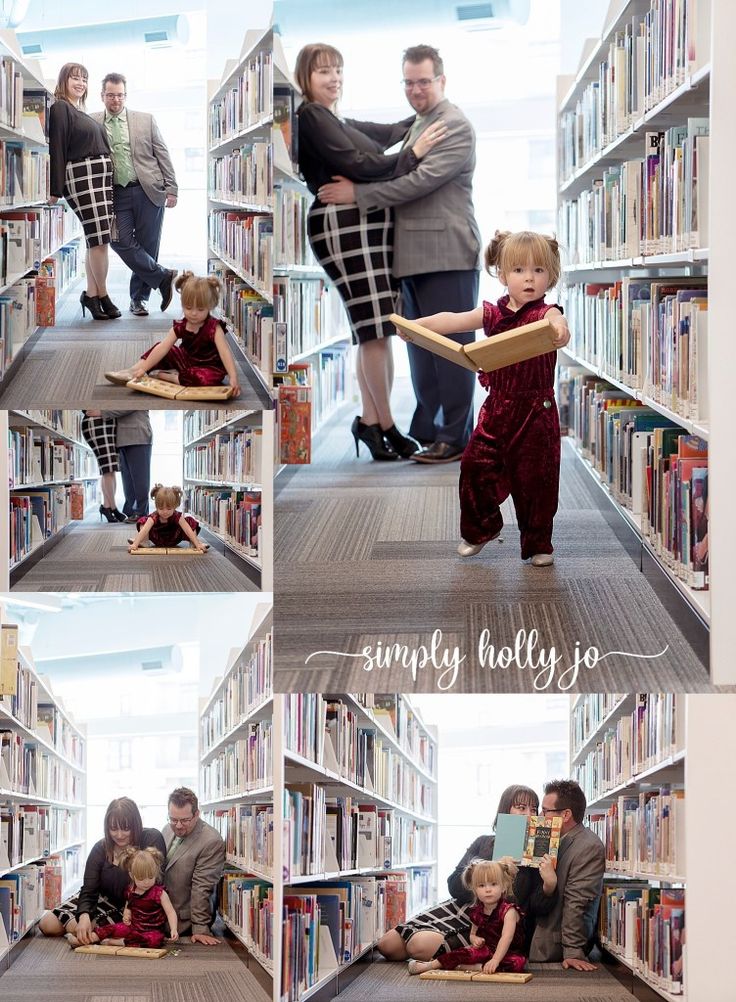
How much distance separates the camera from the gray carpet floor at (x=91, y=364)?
2.24m

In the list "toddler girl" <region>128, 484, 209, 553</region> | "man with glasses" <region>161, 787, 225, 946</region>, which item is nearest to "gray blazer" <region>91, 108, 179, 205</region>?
"toddler girl" <region>128, 484, 209, 553</region>

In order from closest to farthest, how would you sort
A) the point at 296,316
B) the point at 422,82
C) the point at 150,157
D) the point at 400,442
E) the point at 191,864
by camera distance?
the point at 150,157 < the point at 191,864 < the point at 422,82 < the point at 400,442 < the point at 296,316

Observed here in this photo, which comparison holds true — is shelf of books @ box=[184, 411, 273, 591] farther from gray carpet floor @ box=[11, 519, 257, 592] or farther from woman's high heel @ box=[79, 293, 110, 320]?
woman's high heel @ box=[79, 293, 110, 320]

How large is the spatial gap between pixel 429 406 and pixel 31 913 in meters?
1.77

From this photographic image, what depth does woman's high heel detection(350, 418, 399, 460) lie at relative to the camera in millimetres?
3387

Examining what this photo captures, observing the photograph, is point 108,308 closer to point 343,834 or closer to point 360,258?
point 360,258

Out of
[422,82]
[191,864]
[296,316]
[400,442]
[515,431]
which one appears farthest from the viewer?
[296,316]

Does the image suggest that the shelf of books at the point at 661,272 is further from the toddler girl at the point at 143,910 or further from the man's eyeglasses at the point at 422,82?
the toddler girl at the point at 143,910

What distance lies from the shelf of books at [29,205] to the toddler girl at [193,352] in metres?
0.22

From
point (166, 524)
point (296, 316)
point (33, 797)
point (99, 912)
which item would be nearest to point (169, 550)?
point (166, 524)

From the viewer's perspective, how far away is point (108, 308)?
2232mm

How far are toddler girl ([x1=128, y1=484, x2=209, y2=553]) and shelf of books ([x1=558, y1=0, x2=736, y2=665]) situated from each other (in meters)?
1.08

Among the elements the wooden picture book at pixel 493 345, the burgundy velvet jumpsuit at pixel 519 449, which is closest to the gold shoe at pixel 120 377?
the wooden picture book at pixel 493 345

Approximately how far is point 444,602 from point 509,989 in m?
0.84
